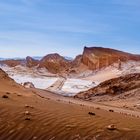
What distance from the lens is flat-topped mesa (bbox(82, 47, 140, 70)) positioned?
241 feet

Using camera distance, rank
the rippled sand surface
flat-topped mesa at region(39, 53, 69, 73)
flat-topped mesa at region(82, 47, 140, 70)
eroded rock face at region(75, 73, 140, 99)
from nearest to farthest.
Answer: the rippled sand surface → eroded rock face at region(75, 73, 140, 99) → flat-topped mesa at region(82, 47, 140, 70) → flat-topped mesa at region(39, 53, 69, 73)

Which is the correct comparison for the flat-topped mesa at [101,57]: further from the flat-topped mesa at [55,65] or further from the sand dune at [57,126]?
the sand dune at [57,126]

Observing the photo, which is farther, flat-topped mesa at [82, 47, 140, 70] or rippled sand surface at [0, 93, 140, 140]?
flat-topped mesa at [82, 47, 140, 70]

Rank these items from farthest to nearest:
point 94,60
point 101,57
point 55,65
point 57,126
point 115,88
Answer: point 55,65, point 94,60, point 101,57, point 115,88, point 57,126

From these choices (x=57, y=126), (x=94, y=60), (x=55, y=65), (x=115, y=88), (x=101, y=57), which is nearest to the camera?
(x=57, y=126)

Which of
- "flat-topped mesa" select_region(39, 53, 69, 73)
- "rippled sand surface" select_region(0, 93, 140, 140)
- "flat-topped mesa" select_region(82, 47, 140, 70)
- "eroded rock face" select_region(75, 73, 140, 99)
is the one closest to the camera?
"rippled sand surface" select_region(0, 93, 140, 140)

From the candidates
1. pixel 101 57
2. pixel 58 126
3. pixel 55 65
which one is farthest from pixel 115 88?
pixel 55 65

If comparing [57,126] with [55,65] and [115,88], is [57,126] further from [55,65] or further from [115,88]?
[55,65]

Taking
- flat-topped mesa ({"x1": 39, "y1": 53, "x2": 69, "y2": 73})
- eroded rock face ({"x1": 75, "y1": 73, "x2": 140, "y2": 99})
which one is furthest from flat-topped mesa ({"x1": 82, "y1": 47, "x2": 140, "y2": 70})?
eroded rock face ({"x1": 75, "y1": 73, "x2": 140, "y2": 99})

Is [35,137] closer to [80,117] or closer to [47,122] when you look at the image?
[47,122]

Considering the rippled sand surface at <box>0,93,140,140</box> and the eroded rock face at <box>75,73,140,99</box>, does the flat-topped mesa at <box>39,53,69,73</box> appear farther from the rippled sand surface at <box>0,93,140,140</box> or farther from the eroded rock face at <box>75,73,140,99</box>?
the rippled sand surface at <box>0,93,140,140</box>

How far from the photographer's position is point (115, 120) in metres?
9.84

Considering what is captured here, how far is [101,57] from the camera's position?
7600 cm

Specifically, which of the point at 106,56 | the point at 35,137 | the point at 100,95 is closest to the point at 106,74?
the point at 106,56
